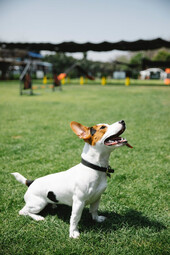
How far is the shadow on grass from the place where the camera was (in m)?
2.29

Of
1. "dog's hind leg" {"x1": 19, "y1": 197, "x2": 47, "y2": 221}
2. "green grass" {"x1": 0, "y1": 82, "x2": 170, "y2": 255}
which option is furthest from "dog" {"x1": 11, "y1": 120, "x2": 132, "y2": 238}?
"green grass" {"x1": 0, "y1": 82, "x2": 170, "y2": 255}

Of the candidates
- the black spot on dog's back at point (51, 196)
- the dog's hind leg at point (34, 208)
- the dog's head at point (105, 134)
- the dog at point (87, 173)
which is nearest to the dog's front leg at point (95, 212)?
the dog at point (87, 173)

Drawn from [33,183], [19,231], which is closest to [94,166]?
[33,183]

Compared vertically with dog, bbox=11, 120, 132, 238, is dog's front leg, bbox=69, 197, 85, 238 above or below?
below

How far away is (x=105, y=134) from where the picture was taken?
1892 mm

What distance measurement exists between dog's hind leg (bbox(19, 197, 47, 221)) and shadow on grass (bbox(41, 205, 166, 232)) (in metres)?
0.14

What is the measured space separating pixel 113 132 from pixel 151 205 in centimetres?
133

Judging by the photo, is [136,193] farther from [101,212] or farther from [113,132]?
[113,132]

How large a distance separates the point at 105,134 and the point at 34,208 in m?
1.18

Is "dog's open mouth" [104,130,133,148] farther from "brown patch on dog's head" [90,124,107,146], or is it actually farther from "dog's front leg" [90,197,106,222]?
"dog's front leg" [90,197,106,222]

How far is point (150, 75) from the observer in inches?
2074

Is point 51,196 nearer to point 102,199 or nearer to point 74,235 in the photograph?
point 74,235

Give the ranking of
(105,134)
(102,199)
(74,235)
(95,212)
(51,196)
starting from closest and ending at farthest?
Answer: (105,134)
(74,235)
(51,196)
(95,212)
(102,199)

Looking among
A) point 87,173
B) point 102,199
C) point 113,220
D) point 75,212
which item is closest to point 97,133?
point 87,173
